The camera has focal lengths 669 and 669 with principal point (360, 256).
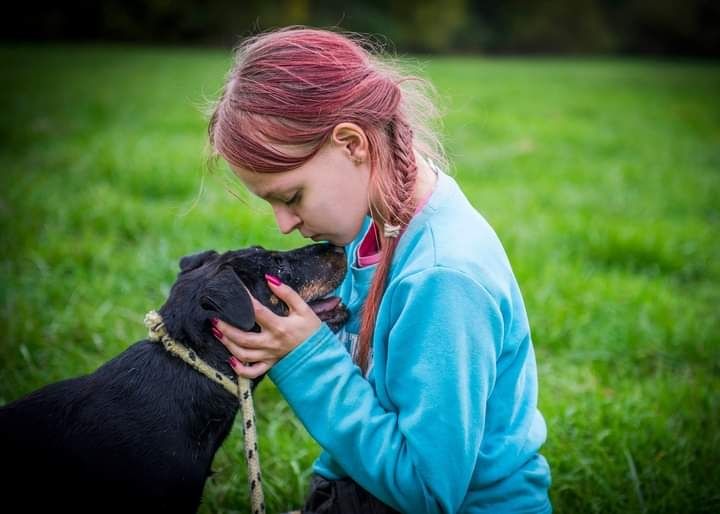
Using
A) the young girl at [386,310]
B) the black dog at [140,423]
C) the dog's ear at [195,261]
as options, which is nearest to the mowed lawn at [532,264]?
the black dog at [140,423]

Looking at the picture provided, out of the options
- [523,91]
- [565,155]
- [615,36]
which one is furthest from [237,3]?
[565,155]

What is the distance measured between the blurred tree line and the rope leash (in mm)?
34063

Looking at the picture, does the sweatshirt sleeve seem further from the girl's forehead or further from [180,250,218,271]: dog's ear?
[180,250,218,271]: dog's ear

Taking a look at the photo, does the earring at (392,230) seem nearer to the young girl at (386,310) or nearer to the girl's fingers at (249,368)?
the young girl at (386,310)

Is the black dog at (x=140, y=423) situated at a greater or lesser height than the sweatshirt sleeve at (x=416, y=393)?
lesser

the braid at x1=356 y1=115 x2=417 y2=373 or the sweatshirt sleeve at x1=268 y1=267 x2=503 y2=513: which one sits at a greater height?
the braid at x1=356 y1=115 x2=417 y2=373

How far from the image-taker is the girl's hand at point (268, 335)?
2070 mm

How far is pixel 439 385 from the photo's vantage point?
6.10 ft

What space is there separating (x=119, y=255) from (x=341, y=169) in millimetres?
3513

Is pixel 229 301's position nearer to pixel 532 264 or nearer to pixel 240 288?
pixel 240 288

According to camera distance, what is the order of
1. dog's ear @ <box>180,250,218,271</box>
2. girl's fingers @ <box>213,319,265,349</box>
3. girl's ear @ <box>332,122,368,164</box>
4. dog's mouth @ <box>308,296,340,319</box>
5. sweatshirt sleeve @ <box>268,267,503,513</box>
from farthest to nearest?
dog's ear @ <box>180,250,218,271</box> → dog's mouth @ <box>308,296,340,319</box> → girl's fingers @ <box>213,319,265,349</box> → girl's ear @ <box>332,122,368,164</box> → sweatshirt sleeve @ <box>268,267,503,513</box>

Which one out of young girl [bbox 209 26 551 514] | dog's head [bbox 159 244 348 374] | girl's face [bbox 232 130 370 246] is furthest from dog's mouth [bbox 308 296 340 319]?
girl's face [bbox 232 130 370 246]

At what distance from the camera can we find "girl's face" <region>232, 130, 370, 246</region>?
205 centimetres

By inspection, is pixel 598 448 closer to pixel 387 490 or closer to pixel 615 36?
pixel 387 490
